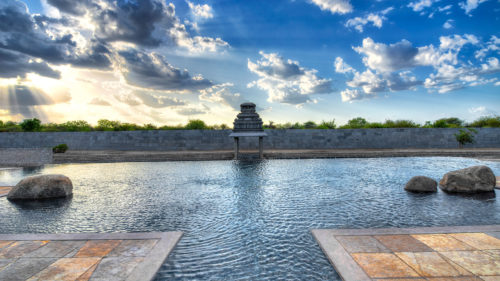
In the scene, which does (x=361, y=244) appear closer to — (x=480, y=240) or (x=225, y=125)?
(x=480, y=240)

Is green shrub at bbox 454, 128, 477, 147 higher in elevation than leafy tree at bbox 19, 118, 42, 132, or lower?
lower

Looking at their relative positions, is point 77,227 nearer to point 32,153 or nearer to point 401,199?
point 401,199

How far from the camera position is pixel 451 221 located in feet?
17.6

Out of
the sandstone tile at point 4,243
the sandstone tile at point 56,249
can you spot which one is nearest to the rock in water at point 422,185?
the sandstone tile at point 56,249

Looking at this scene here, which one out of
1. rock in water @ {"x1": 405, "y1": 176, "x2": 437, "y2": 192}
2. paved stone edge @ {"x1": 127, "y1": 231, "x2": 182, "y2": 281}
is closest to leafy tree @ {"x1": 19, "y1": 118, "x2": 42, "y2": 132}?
paved stone edge @ {"x1": 127, "y1": 231, "x2": 182, "y2": 281}

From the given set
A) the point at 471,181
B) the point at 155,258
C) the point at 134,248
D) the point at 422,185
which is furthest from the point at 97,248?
the point at 471,181

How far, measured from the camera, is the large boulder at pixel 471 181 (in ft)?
26.2

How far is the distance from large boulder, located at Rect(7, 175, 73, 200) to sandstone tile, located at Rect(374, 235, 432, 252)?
911 cm

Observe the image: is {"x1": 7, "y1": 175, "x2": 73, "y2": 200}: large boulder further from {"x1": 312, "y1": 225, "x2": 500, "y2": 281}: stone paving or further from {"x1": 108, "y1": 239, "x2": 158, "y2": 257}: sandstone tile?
{"x1": 312, "y1": 225, "x2": 500, "y2": 281}: stone paving

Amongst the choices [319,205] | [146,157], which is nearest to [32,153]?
[146,157]

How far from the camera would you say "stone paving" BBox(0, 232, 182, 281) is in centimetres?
330

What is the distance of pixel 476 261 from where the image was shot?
352 centimetres

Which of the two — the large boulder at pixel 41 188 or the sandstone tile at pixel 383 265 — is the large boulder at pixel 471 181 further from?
the large boulder at pixel 41 188

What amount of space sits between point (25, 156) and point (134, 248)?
1949 centimetres
